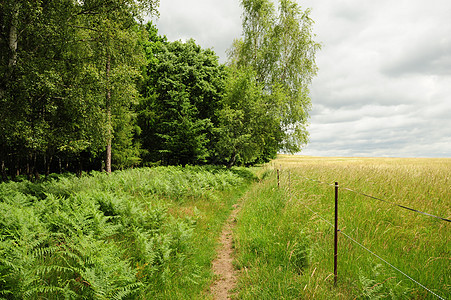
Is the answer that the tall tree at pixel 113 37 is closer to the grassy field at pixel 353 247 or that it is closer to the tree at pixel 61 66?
the tree at pixel 61 66

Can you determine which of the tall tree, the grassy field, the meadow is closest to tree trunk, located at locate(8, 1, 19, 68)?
the tall tree

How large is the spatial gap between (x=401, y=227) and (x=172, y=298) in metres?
5.47

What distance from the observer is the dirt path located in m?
4.45

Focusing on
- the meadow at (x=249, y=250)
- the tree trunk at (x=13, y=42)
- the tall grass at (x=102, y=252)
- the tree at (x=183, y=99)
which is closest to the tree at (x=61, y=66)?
the tree trunk at (x=13, y=42)

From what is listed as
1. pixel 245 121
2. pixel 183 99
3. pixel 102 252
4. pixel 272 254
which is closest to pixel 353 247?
pixel 272 254

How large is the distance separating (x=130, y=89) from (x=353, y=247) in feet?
49.8

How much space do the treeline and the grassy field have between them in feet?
38.6

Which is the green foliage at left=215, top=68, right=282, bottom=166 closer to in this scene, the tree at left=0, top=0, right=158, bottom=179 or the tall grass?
the tree at left=0, top=0, right=158, bottom=179

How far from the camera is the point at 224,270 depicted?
5270 mm

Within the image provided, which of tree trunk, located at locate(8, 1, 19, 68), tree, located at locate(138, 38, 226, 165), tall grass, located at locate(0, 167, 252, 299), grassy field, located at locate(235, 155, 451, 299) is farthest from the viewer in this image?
tree, located at locate(138, 38, 226, 165)

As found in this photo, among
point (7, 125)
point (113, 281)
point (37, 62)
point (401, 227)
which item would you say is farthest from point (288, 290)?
point (37, 62)

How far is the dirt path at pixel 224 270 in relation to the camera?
14.6 feet

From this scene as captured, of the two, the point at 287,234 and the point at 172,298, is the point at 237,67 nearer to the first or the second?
the point at 287,234

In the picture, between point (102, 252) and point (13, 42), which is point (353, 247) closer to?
point (102, 252)
